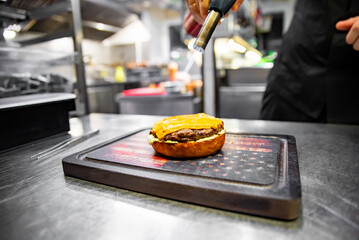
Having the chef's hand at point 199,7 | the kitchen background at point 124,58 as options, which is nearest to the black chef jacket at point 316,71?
the kitchen background at point 124,58

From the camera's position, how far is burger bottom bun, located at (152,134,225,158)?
2.01 feet

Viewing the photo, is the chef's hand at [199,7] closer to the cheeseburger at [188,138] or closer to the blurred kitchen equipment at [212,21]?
the blurred kitchen equipment at [212,21]

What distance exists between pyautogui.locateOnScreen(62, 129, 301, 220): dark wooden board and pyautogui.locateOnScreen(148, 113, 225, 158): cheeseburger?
22 mm

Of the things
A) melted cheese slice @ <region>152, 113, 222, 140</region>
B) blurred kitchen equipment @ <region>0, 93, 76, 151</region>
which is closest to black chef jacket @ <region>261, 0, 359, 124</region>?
melted cheese slice @ <region>152, 113, 222, 140</region>

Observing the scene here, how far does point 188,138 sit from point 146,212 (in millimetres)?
232

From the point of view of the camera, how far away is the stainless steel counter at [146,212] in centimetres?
39

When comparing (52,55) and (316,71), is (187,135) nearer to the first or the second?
(316,71)

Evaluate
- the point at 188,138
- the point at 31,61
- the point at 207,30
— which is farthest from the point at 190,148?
the point at 31,61

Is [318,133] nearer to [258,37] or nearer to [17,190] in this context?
[17,190]

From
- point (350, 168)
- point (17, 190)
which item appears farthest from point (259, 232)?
point (17, 190)

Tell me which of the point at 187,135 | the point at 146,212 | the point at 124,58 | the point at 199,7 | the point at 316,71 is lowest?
the point at 146,212

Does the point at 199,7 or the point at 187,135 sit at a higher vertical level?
the point at 199,7

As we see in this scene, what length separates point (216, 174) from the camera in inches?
20.4

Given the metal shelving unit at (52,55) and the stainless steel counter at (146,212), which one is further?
the metal shelving unit at (52,55)
